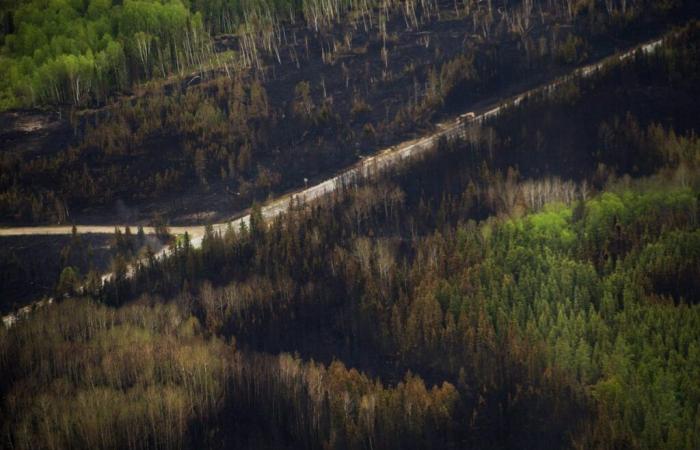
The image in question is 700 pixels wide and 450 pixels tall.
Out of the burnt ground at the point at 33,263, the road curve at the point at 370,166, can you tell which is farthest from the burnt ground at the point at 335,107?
the burnt ground at the point at 33,263

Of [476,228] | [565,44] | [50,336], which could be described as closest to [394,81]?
[565,44]

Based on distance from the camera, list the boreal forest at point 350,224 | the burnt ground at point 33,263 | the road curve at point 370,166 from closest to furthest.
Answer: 1. the boreal forest at point 350,224
2. the burnt ground at point 33,263
3. the road curve at point 370,166

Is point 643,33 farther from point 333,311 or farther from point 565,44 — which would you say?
point 333,311

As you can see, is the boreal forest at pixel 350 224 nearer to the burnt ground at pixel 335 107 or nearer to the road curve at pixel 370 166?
the burnt ground at pixel 335 107

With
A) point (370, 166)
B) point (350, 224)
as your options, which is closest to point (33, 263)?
point (350, 224)

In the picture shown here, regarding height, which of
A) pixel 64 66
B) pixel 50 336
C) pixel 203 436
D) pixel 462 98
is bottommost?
pixel 203 436

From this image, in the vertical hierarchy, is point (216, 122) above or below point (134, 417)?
above

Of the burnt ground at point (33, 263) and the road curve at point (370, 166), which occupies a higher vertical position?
the road curve at point (370, 166)
